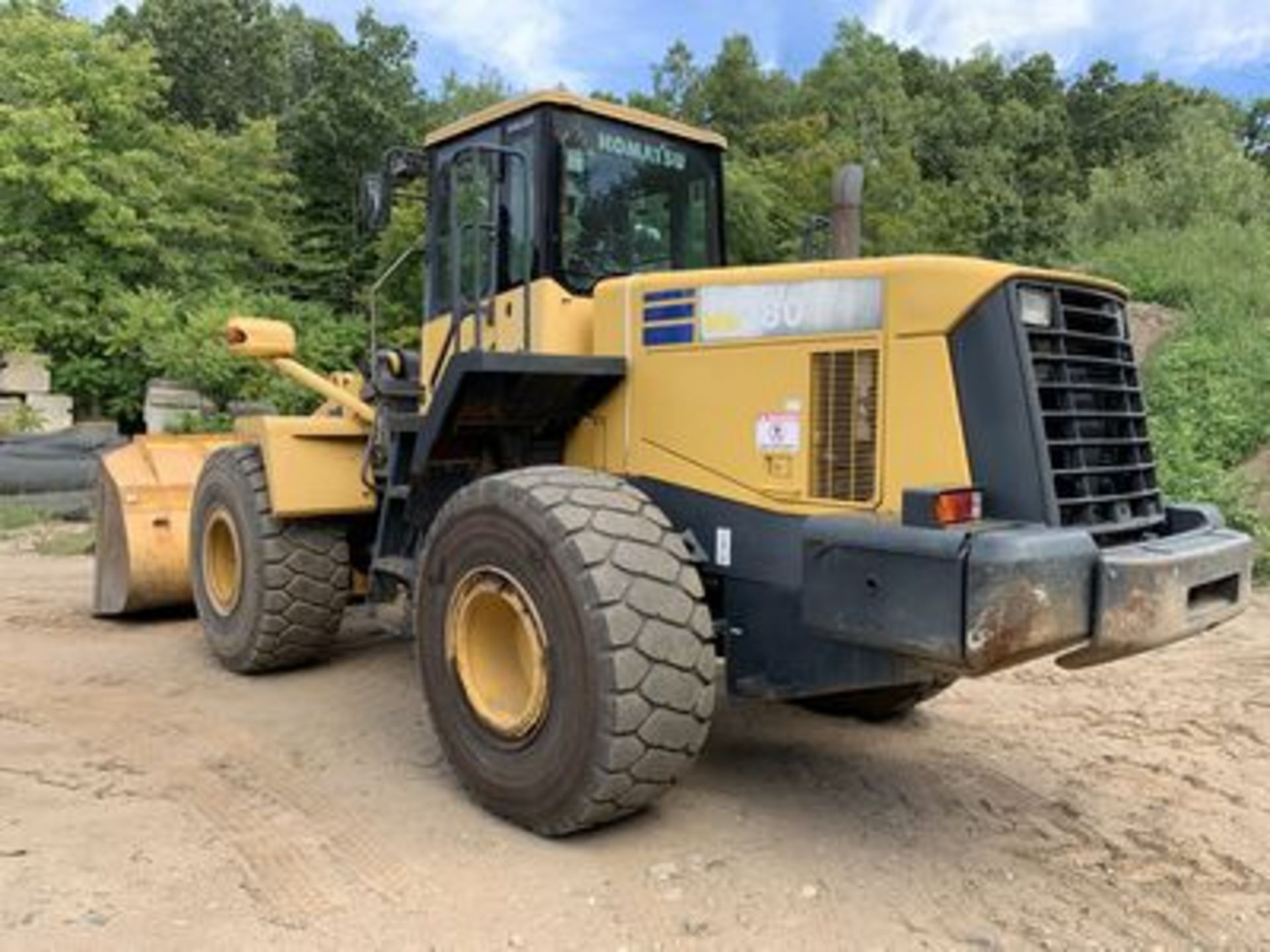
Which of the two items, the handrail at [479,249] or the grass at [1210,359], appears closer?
the handrail at [479,249]

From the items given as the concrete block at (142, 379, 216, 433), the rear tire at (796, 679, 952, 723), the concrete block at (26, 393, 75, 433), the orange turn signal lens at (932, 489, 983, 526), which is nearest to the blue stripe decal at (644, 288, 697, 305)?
the orange turn signal lens at (932, 489, 983, 526)

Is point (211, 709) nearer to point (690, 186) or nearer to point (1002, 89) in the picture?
point (690, 186)

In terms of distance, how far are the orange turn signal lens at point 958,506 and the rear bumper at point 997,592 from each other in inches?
3.6

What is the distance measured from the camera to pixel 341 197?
2808cm

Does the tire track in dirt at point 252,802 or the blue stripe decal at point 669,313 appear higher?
the blue stripe decal at point 669,313

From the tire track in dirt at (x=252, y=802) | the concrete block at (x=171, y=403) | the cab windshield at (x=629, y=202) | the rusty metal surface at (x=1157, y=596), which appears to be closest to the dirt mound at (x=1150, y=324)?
the cab windshield at (x=629, y=202)

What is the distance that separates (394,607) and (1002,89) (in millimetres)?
37247

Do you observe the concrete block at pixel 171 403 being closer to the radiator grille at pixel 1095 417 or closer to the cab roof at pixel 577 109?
the cab roof at pixel 577 109

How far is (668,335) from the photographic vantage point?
4.36m

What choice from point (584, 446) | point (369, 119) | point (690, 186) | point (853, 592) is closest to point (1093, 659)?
point (853, 592)

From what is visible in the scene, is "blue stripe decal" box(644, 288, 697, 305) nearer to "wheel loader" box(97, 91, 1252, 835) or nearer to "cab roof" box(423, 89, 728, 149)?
"wheel loader" box(97, 91, 1252, 835)

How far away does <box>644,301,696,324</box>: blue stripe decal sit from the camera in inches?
A: 168

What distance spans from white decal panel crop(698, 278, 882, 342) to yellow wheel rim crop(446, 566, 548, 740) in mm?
1155

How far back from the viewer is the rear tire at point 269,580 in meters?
5.94
